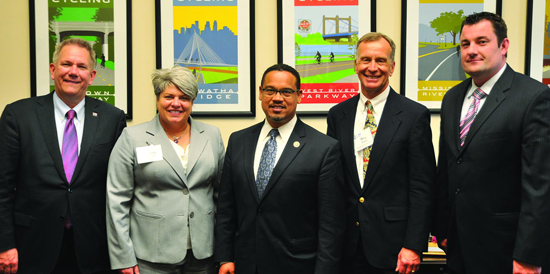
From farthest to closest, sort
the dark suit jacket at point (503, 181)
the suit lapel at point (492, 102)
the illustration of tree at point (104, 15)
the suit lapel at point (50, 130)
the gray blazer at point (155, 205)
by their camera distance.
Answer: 1. the illustration of tree at point (104, 15)
2. the suit lapel at point (50, 130)
3. the gray blazer at point (155, 205)
4. the suit lapel at point (492, 102)
5. the dark suit jacket at point (503, 181)

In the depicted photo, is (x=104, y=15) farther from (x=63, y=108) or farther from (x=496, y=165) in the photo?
(x=496, y=165)

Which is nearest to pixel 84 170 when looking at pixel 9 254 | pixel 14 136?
pixel 14 136

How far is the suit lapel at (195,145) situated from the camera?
6.68ft

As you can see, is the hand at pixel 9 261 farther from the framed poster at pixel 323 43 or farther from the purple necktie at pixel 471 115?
the purple necktie at pixel 471 115

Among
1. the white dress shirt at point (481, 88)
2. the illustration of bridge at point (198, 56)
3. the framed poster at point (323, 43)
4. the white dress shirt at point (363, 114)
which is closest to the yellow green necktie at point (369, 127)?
the white dress shirt at point (363, 114)

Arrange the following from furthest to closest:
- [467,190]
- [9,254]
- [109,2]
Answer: [109,2], [9,254], [467,190]

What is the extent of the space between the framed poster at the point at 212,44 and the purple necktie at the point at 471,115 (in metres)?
1.61

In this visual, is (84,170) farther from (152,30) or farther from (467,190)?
(467,190)

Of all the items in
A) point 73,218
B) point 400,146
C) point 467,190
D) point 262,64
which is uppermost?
point 262,64

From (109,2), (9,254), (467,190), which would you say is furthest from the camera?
(109,2)

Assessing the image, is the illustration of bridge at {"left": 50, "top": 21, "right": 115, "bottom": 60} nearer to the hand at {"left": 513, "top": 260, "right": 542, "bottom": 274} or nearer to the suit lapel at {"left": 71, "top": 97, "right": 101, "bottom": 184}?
the suit lapel at {"left": 71, "top": 97, "right": 101, "bottom": 184}

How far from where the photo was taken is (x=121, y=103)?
312 centimetres

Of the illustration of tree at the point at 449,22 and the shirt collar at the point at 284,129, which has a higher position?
the illustration of tree at the point at 449,22

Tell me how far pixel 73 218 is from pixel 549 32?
11.7 ft
